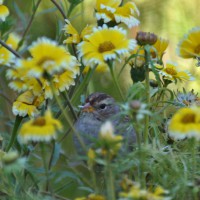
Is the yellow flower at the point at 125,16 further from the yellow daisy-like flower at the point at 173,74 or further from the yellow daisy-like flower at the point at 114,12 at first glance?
the yellow daisy-like flower at the point at 173,74

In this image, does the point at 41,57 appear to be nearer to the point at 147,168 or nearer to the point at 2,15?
the point at 147,168

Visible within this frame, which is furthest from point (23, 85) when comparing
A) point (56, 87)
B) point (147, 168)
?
point (147, 168)

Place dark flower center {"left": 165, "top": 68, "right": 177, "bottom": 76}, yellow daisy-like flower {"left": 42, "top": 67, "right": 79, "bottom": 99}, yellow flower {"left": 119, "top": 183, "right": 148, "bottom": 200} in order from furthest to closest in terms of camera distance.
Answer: dark flower center {"left": 165, "top": 68, "right": 177, "bottom": 76} < yellow daisy-like flower {"left": 42, "top": 67, "right": 79, "bottom": 99} < yellow flower {"left": 119, "top": 183, "right": 148, "bottom": 200}

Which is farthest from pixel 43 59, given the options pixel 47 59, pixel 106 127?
pixel 106 127

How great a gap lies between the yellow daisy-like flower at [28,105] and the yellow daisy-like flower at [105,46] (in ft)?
0.48

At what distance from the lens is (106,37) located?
107 centimetres

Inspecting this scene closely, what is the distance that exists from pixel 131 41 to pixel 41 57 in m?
0.25

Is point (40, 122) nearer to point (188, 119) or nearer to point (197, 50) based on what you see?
point (188, 119)

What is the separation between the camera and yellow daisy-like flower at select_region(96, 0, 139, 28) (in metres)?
1.22

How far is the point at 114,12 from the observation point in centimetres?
123

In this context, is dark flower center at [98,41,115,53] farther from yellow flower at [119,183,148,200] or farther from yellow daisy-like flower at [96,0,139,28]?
yellow flower at [119,183,148,200]

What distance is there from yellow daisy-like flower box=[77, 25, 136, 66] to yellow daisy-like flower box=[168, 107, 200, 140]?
0.73 feet

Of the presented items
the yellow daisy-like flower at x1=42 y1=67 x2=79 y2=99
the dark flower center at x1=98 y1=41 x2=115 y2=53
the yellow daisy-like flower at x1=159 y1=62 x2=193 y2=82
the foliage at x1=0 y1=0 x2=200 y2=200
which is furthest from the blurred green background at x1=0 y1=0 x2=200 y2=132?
the dark flower center at x1=98 y1=41 x2=115 y2=53

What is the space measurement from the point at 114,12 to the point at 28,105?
248mm
